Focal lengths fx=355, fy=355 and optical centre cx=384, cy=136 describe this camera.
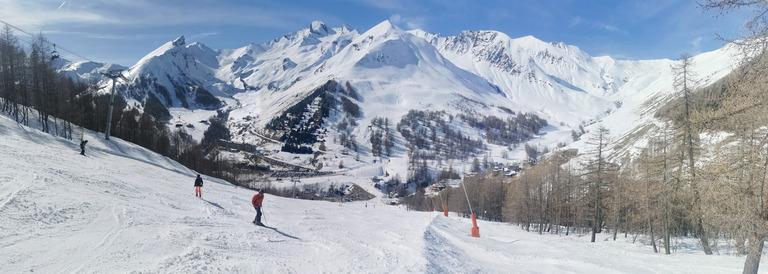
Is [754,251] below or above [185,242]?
above

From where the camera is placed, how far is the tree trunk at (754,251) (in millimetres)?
9751

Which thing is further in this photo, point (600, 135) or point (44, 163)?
point (600, 135)

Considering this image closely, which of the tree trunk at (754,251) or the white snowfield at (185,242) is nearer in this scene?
the white snowfield at (185,242)

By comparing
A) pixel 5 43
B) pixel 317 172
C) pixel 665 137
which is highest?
pixel 5 43

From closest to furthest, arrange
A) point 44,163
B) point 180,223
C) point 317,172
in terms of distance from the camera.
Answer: point 180,223
point 44,163
point 317,172

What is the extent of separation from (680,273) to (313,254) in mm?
17567

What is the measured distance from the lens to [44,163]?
2147cm

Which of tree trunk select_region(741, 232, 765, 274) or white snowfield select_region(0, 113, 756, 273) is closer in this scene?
white snowfield select_region(0, 113, 756, 273)

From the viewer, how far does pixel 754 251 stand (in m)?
10.3

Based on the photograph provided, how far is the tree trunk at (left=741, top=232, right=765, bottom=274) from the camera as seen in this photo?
9.75 metres

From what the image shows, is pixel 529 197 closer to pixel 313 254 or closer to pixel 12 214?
A: pixel 313 254

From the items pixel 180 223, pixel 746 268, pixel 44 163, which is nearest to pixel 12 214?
pixel 180 223

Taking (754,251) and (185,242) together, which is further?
(754,251)

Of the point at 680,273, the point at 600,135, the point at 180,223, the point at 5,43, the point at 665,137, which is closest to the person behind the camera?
the point at 180,223
